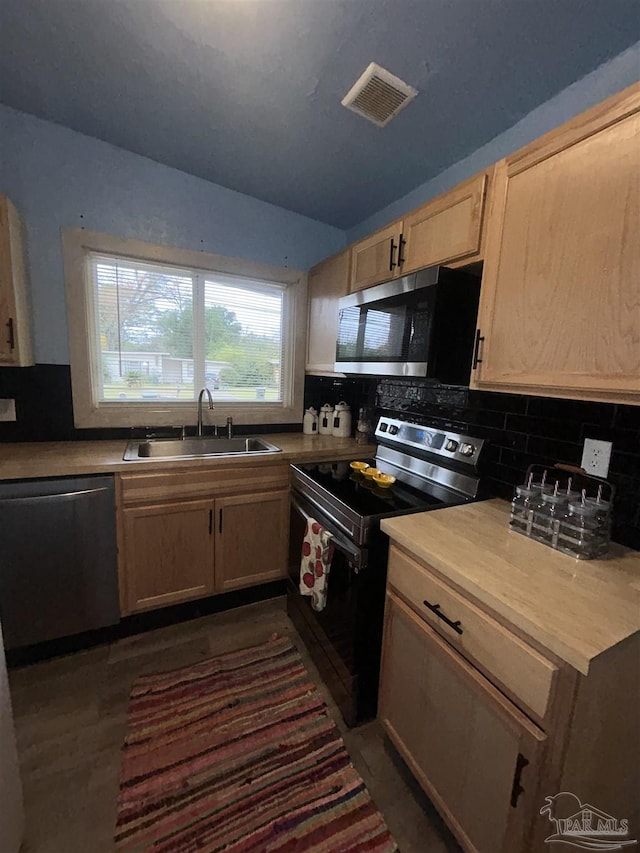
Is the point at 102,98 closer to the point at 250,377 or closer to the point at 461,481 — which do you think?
the point at 250,377

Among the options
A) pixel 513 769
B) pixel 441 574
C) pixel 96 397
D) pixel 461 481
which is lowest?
pixel 513 769

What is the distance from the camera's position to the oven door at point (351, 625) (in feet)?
4.21

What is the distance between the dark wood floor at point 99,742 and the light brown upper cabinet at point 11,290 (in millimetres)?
1541

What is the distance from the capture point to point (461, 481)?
1.55 m

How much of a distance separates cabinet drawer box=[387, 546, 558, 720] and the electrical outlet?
2.25 ft

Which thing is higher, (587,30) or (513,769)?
(587,30)

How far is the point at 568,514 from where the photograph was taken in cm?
110

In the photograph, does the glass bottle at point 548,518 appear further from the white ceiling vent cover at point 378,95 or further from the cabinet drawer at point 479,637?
the white ceiling vent cover at point 378,95

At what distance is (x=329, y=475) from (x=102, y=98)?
204 centimetres

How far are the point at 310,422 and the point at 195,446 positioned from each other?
859 millimetres

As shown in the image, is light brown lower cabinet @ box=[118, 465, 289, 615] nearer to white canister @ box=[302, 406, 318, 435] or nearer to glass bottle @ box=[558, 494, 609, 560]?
white canister @ box=[302, 406, 318, 435]

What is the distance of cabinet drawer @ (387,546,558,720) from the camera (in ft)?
2.46

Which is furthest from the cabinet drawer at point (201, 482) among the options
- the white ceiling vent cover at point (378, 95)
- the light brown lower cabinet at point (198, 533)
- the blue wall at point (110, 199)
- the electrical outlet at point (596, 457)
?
the white ceiling vent cover at point (378, 95)

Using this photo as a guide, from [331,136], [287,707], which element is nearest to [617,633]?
[287,707]
